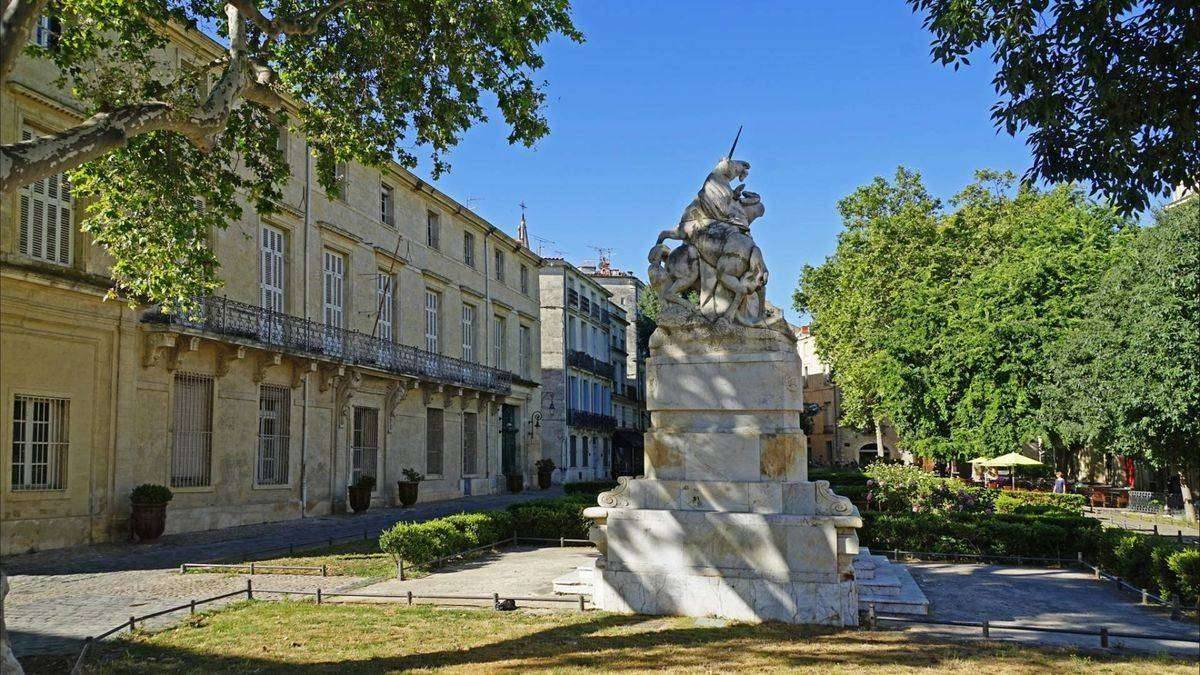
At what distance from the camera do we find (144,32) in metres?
10.7

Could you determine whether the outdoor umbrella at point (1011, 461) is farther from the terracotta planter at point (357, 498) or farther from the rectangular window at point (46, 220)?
the rectangular window at point (46, 220)

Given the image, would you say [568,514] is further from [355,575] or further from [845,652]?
[845,652]

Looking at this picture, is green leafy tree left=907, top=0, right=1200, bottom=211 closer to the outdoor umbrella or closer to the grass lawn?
the grass lawn

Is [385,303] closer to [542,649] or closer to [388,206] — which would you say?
[388,206]

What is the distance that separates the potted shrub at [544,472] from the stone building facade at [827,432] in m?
35.5

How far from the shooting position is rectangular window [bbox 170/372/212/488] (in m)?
19.0

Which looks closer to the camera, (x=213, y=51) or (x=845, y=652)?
(x=845, y=652)

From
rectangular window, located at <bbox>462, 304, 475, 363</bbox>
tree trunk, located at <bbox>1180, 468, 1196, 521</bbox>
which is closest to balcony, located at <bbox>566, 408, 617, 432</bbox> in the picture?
rectangular window, located at <bbox>462, 304, 475, 363</bbox>

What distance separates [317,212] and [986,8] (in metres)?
19.5

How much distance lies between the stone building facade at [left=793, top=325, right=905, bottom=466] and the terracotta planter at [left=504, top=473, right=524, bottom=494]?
38.7 metres

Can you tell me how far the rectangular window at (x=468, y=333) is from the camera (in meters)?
34.1

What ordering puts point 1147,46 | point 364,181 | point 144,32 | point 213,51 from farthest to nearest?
1. point 364,181
2. point 213,51
3. point 144,32
4. point 1147,46

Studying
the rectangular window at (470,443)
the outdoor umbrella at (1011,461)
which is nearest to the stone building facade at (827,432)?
the outdoor umbrella at (1011,461)

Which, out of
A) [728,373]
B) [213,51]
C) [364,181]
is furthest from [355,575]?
[364,181]
